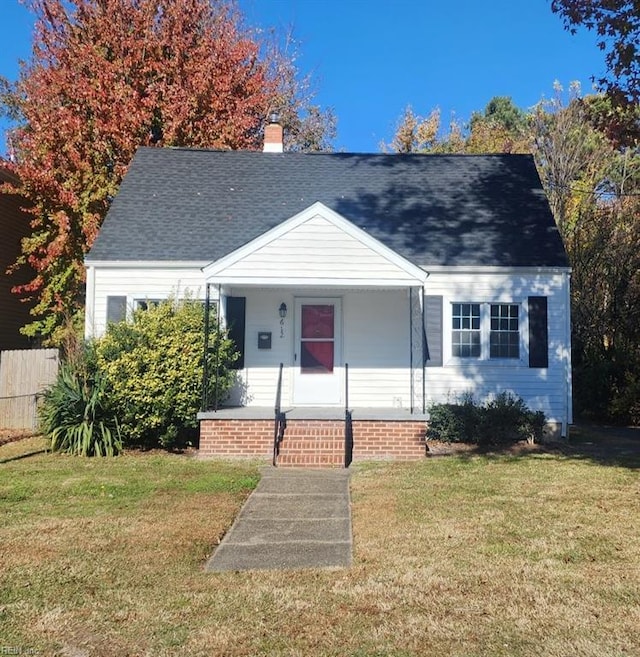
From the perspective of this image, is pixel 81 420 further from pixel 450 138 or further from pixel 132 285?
pixel 450 138

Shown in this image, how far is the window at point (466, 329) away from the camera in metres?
11.5

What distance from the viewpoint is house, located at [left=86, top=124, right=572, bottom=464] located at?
996cm

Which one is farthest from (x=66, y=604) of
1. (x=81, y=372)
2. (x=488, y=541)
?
(x=81, y=372)

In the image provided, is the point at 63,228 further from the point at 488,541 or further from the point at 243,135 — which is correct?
the point at 488,541

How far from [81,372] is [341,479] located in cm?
491

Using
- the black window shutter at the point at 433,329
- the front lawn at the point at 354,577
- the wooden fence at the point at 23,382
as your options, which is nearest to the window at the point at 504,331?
the black window shutter at the point at 433,329

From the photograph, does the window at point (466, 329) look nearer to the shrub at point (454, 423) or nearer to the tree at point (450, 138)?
the shrub at point (454, 423)

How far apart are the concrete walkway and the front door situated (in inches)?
135

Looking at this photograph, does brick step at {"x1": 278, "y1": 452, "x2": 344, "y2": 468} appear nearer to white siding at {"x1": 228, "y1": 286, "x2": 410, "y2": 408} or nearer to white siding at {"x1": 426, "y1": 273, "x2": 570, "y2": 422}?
white siding at {"x1": 228, "y1": 286, "x2": 410, "y2": 408}

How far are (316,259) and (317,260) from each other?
0.08 ft

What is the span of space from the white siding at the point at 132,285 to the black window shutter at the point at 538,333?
20.7ft

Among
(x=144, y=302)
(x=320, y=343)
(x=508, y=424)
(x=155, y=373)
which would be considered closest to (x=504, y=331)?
(x=508, y=424)

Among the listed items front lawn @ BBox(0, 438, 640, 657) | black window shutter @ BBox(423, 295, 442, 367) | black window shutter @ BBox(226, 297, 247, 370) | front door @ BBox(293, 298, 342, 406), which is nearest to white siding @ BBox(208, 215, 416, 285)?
black window shutter @ BBox(226, 297, 247, 370)

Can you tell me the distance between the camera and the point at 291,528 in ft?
19.3
